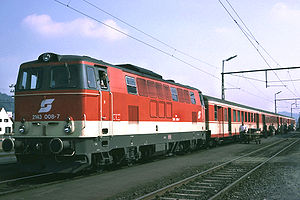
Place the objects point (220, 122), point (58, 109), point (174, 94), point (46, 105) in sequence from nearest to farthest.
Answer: point (58, 109) → point (46, 105) → point (174, 94) → point (220, 122)

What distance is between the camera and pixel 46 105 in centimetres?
1039

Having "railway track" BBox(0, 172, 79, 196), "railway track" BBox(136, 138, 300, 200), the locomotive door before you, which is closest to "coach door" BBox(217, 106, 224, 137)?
"railway track" BBox(136, 138, 300, 200)

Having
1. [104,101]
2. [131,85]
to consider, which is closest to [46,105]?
[104,101]

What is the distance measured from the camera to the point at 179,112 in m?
17.3

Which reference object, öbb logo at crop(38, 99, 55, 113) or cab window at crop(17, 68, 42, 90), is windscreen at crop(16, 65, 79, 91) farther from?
öbb logo at crop(38, 99, 55, 113)

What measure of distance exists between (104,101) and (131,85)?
7.32ft

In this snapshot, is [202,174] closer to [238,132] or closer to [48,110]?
[48,110]

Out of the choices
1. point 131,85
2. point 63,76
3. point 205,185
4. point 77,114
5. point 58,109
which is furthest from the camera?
point 131,85

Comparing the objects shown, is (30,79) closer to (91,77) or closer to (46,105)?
(46,105)

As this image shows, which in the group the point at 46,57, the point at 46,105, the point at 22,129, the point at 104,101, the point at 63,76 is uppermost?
the point at 46,57

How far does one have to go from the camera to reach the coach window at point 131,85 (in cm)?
1277

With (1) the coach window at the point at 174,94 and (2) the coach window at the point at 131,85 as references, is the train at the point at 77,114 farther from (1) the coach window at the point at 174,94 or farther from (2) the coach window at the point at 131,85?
(1) the coach window at the point at 174,94

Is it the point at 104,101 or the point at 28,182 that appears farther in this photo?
the point at 104,101

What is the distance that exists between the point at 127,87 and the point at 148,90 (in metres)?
1.81
